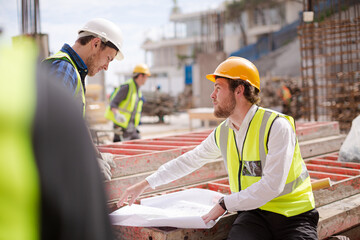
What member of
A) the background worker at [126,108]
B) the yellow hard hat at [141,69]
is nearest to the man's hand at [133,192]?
the background worker at [126,108]

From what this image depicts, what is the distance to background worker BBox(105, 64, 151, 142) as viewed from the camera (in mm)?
7910

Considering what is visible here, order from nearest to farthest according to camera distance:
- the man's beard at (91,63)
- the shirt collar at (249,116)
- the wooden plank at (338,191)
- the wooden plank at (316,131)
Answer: the shirt collar at (249,116) < the man's beard at (91,63) < the wooden plank at (338,191) < the wooden plank at (316,131)

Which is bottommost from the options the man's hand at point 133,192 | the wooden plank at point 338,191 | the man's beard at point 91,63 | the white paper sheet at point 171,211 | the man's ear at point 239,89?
the wooden plank at point 338,191

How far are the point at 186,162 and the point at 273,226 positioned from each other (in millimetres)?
907

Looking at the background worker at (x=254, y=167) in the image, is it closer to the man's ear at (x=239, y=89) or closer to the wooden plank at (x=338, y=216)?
the man's ear at (x=239, y=89)

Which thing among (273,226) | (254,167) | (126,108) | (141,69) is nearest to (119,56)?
(254,167)

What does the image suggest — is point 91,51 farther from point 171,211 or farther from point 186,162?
point 171,211

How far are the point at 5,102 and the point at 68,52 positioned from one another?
3.06 m

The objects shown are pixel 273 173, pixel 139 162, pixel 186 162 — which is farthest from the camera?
pixel 139 162

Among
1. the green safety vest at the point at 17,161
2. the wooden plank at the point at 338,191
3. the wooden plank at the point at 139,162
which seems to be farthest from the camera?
the wooden plank at the point at 139,162

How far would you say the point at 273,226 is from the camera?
307 centimetres

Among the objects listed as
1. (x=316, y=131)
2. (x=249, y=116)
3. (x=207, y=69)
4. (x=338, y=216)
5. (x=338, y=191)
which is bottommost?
(x=338, y=216)

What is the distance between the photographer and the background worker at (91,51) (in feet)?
11.4

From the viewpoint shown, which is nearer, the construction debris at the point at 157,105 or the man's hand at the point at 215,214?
the man's hand at the point at 215,214
